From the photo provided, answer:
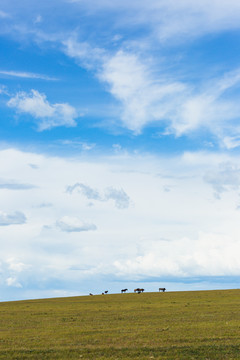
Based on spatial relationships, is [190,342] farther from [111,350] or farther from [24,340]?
[24,340]

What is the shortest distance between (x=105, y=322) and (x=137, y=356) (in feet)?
53.5

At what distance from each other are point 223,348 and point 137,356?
212 inches

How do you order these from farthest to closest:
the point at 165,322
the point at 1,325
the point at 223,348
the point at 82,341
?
the point at 1,325, the point at 165,322, the point at 82,341, the point at 223,348

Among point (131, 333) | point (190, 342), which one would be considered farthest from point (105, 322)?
point (190, 342)

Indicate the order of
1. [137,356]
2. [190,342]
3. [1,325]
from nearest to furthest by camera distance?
[137,356] → [190,342] → [1,325]

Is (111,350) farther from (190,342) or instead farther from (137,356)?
(190,342)

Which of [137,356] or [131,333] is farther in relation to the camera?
[131,333]

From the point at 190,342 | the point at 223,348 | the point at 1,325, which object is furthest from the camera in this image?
the point at 1,325

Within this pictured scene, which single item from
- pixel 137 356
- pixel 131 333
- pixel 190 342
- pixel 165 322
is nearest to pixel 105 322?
pixel 165 322

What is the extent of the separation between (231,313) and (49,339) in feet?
71.8

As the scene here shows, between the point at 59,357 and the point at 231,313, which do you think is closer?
the point at 59,357

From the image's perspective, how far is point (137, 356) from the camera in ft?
71.9

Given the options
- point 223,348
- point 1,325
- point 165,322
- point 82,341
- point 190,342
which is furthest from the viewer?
point 1,325

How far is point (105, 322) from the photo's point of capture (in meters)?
37.6
